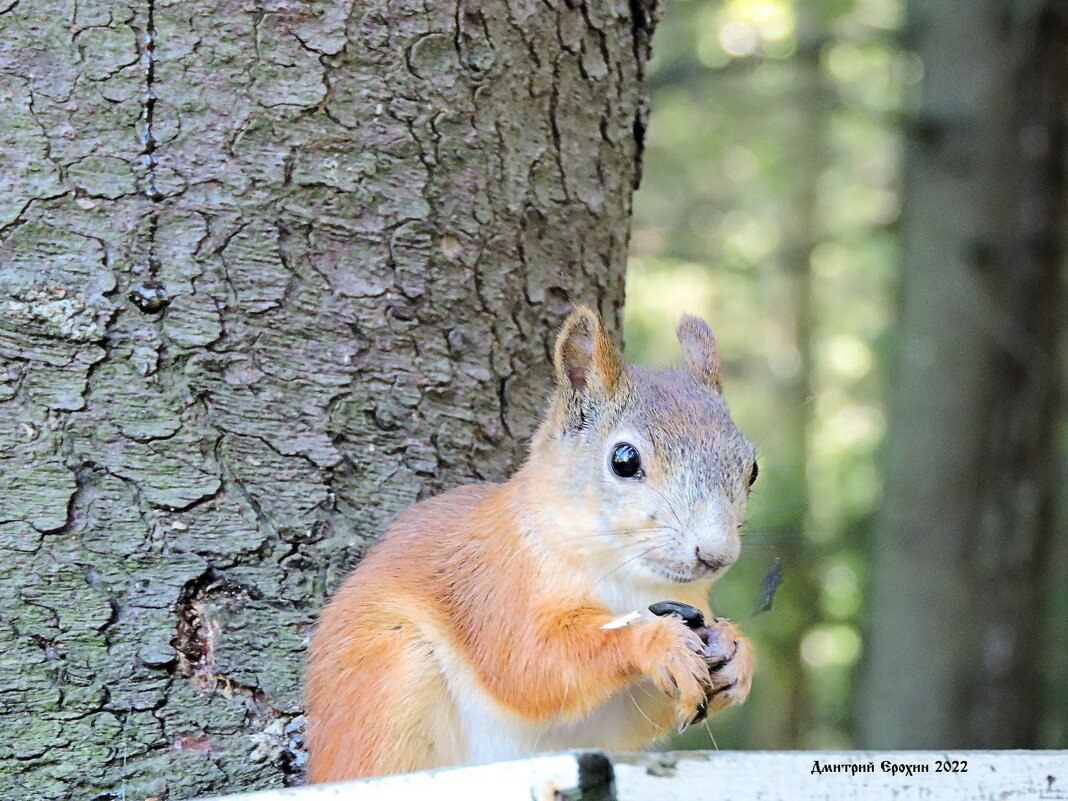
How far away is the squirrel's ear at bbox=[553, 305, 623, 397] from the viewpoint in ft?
5.92

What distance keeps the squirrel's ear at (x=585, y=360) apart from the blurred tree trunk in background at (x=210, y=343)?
246 mm

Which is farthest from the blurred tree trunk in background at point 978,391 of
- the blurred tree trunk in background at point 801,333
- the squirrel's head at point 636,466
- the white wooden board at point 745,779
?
the white wooden board at point 745,779

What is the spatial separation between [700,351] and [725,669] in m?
0.65

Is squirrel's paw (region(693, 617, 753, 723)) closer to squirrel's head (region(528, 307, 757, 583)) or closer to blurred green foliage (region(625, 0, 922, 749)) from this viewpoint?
squirrel's head (region(528, 307, 757, 583))

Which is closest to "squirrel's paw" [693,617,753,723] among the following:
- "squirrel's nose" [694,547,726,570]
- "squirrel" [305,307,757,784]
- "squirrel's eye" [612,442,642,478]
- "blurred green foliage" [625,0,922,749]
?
"squirrel" [305,307,757,784]

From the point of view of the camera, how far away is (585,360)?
1.86 meters

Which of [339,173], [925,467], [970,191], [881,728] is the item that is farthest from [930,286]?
[339,173]

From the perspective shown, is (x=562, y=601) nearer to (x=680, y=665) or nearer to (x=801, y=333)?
(x=680, y=665)

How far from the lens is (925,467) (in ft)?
15.9

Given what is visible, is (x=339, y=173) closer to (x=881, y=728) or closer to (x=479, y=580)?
(x=479, y=580)

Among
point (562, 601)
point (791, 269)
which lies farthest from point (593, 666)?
point (791, 269)

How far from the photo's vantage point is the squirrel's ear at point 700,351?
2.00 meters

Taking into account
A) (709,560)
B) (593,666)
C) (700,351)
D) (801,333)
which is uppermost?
(700,351)

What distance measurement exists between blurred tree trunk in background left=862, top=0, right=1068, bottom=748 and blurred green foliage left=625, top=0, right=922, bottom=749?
1.72 feet
